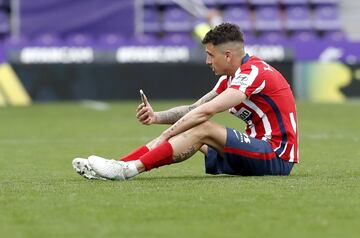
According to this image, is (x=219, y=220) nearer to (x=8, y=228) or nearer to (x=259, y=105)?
(x=8, y=228)

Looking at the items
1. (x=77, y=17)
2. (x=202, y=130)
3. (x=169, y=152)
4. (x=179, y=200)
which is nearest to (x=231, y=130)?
(x=202, y=130)

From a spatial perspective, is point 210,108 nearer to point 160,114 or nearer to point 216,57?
point 216,57

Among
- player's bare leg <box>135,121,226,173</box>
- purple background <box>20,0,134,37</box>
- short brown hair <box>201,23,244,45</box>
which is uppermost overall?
short brown hair <box>201,23,244,45</box>

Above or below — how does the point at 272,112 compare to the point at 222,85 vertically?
below

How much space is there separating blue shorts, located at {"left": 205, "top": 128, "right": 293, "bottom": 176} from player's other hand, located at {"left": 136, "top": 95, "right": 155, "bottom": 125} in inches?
23.2

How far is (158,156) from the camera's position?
855 centimetres

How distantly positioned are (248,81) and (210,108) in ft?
1.39

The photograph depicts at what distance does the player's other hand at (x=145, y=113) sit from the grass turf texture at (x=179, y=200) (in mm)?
527

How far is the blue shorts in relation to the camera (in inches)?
342

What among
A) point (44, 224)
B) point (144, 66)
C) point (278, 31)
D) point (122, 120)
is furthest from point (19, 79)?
point (44, 224)

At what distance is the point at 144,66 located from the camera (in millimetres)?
25141

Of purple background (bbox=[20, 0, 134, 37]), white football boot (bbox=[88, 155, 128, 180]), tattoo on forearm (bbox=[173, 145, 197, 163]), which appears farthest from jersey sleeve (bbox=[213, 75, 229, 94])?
purple background (bbox=[20, 0, 134, 37])

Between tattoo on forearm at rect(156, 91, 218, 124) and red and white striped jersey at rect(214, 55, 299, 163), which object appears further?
tattoo on forearm at rect(156, 91, 218, 124)

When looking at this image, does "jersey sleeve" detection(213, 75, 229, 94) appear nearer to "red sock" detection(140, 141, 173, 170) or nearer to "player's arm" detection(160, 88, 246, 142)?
"player's arm" detection(160, 88, 246, 142)
